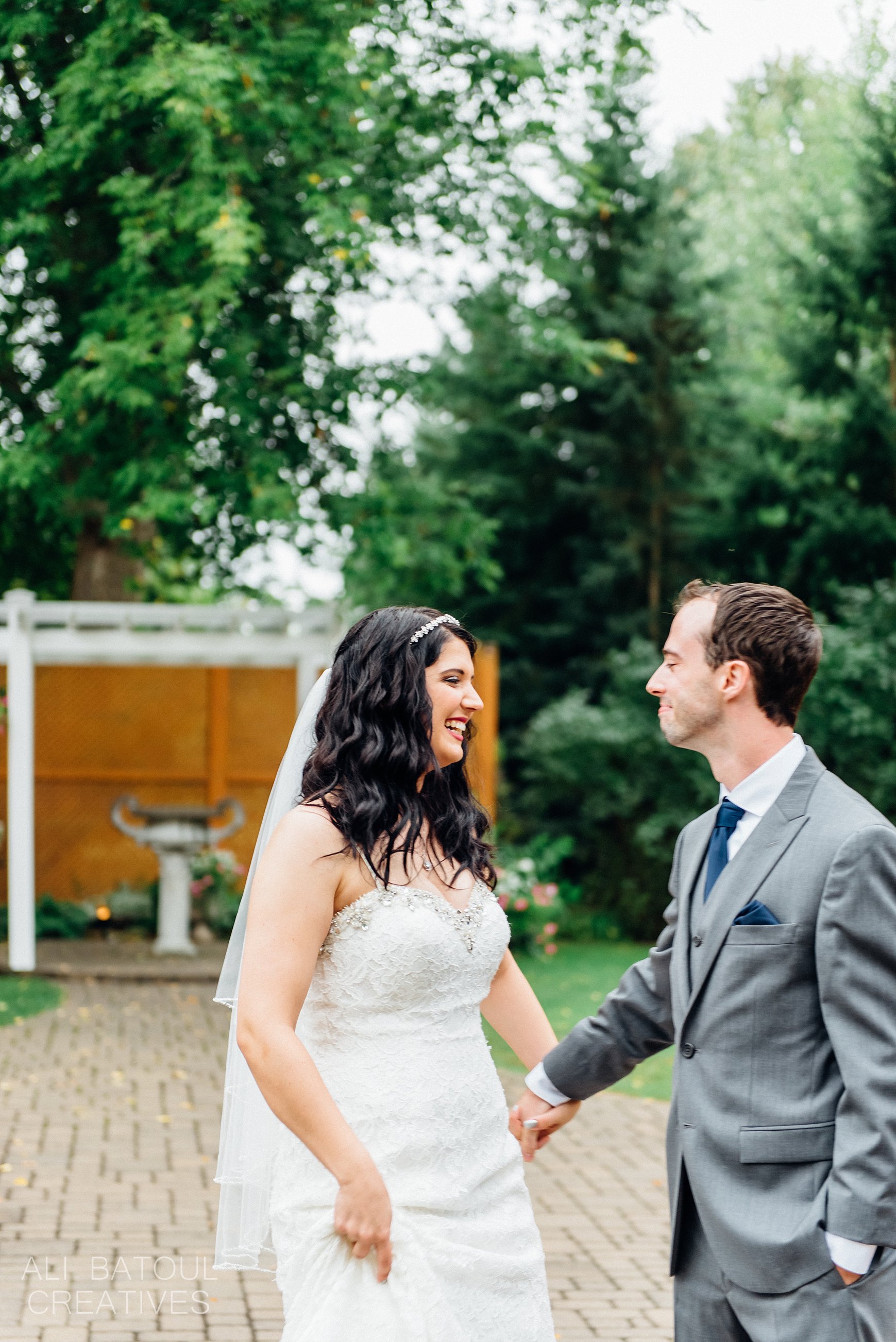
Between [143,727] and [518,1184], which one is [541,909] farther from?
[518,1184]

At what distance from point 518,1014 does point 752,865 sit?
79 centimetres

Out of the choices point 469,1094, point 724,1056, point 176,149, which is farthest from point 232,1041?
point 176,149

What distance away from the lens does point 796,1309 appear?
2.41 m

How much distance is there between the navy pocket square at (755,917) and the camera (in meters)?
2.50

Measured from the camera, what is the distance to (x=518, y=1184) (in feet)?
Answer: 9.17

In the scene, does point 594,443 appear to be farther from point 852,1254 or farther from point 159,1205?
point 852,1254

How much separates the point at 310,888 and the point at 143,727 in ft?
36.1

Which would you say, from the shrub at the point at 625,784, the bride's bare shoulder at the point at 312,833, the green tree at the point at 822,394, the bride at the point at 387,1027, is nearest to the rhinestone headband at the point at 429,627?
the bride at the point at 387,1027

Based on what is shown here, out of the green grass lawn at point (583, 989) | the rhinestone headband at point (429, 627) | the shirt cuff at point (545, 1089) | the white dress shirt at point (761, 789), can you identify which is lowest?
the green grass lawn at point (583, 989)

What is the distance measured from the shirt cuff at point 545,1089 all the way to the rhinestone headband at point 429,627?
1.04 metres

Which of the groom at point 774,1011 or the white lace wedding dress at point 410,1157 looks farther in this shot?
the white lace wedding dress at point 410,1157

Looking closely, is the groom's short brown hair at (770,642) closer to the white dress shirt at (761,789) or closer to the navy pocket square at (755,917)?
the white dress shirt at (761,789)

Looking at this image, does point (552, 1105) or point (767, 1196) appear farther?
point (552, 1105)

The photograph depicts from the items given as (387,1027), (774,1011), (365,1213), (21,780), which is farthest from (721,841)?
(21,780)
